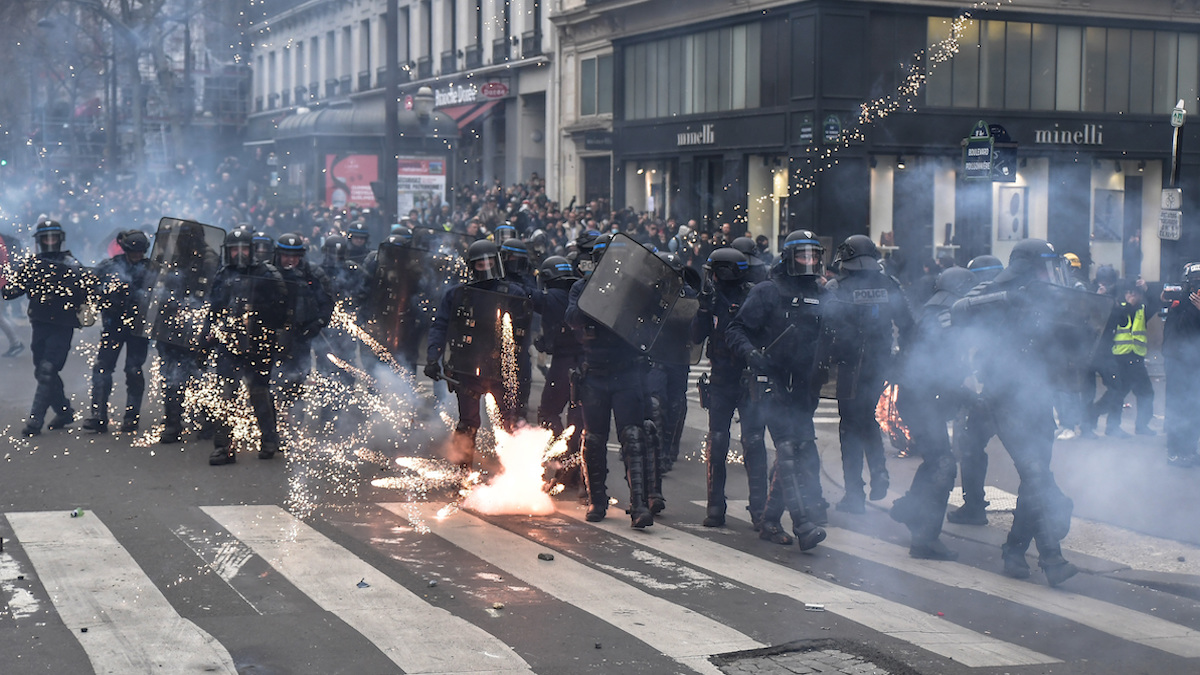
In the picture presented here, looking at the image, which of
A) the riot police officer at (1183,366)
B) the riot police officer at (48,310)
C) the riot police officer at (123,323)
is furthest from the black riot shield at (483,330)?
the riot police officer at (1183,366)

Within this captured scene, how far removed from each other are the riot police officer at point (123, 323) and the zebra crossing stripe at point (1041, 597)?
663 cm

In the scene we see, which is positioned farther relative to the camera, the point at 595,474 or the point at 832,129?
the point at 832,129

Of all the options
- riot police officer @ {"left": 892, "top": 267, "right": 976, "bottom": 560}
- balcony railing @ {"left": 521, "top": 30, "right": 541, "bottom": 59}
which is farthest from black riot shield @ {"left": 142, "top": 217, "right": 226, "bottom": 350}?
balcony railing @ {"left": 521, "top": 30, "right": 541, "bottom": 59}

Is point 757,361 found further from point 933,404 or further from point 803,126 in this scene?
point 803,126

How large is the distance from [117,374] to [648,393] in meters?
10.2

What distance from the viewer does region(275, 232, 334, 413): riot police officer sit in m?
11.2

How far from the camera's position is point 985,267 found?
9.30 m

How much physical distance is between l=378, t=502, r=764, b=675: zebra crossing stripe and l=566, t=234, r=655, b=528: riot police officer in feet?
2.60

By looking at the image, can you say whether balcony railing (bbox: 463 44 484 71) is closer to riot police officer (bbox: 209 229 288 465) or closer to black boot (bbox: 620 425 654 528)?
riot police officer (bbox: 209 229 288 465)

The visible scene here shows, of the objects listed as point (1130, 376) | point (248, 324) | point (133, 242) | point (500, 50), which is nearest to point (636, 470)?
point (248, 324)

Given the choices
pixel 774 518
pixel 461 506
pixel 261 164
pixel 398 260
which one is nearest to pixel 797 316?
pixel 774 518

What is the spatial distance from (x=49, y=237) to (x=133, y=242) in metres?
0.87

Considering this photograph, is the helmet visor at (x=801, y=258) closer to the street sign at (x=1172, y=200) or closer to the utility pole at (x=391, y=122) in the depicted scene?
the street sign at (x=1172, y=200)

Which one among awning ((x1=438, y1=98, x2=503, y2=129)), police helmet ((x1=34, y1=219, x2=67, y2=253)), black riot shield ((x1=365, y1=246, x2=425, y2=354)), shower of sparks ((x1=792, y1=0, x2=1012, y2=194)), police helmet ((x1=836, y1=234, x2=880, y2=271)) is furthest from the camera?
awning ((x1=438, y1=98, x2=503, y2=129))
